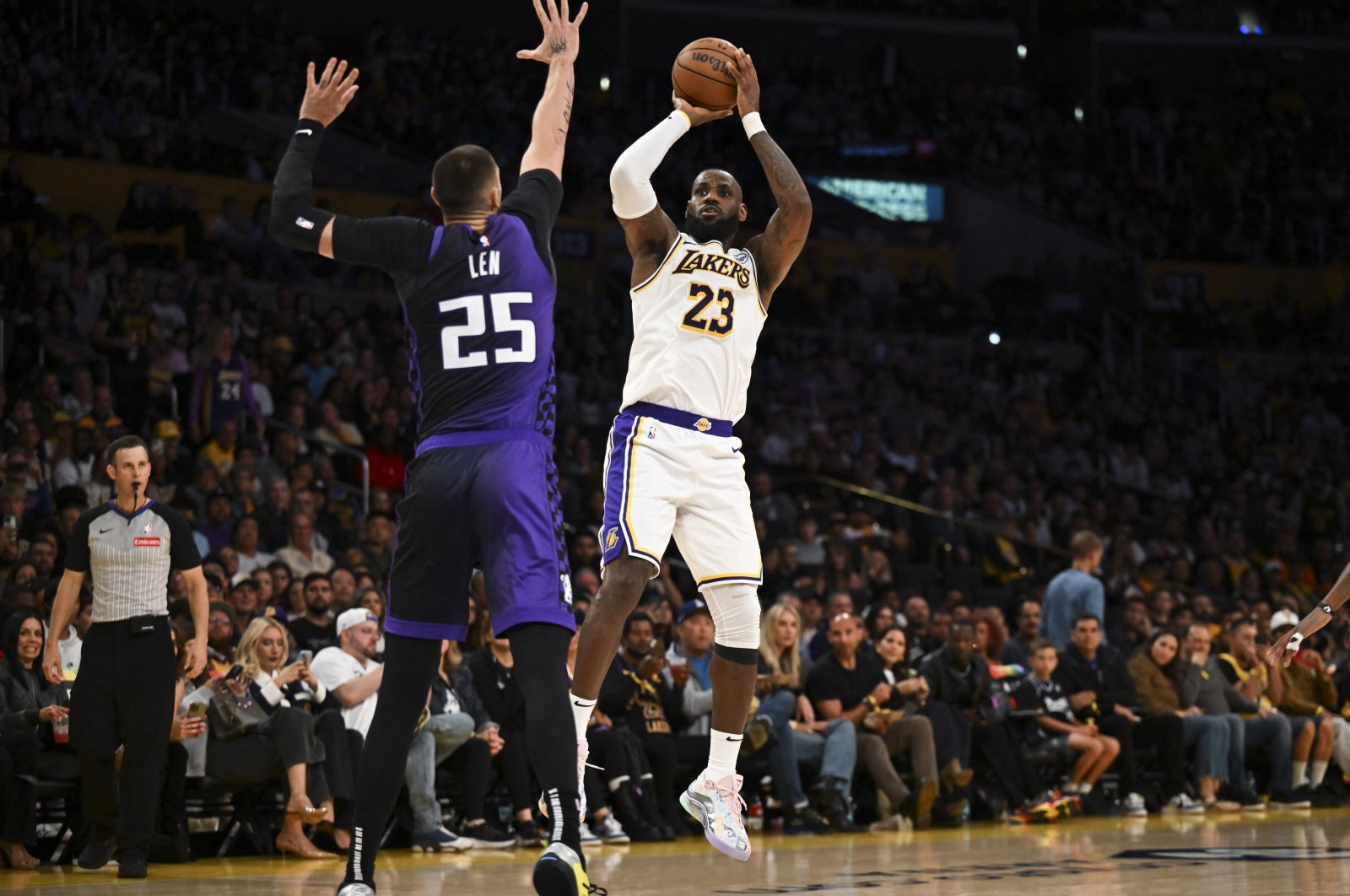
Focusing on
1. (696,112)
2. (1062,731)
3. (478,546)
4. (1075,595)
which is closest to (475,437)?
(478,546)

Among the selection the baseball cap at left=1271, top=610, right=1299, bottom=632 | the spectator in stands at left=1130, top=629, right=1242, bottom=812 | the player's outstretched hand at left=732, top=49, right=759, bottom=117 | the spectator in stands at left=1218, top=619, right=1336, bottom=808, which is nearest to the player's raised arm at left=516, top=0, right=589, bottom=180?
the player's outstretched hand at left=732, top=49, right=759, bottom=117

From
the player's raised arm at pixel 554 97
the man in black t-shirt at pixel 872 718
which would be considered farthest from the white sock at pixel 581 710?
the man in black t-shirt at pixel 872 718

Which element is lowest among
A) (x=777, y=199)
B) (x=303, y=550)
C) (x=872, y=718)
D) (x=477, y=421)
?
(x=872, y=718)

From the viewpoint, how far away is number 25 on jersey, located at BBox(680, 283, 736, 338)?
660cm

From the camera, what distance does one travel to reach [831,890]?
7020 mm

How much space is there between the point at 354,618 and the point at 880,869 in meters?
3.58

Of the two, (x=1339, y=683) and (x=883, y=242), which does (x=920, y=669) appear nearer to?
(x=1339, y=683)

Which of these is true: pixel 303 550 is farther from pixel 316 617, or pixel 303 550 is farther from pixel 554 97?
pixel 554 97

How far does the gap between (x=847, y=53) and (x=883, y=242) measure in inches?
184

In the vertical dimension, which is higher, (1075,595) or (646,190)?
(646,190)

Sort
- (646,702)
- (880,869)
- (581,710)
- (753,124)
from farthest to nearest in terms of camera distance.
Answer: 1. (646,702)
2. (880,869)
3. (753,124)
4. (581,710)

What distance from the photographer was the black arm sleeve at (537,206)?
536 centimetres

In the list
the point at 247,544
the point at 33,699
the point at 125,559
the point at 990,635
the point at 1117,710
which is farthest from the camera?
the point at 990,635

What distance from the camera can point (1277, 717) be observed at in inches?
539
